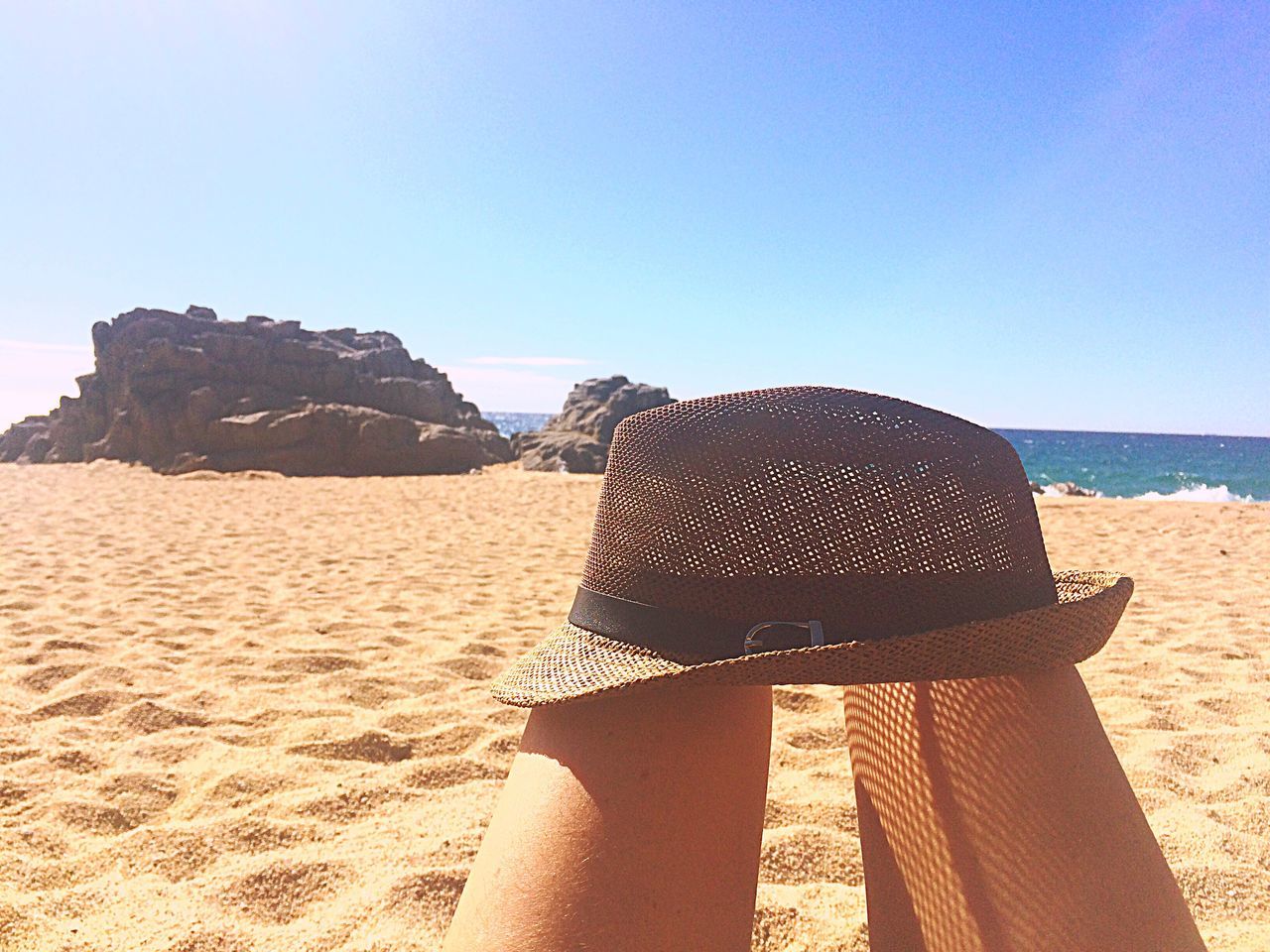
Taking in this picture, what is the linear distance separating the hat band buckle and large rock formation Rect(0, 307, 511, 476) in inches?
767

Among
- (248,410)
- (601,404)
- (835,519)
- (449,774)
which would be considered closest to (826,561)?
(835,519)

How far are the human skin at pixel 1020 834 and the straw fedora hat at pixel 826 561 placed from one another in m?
0.10

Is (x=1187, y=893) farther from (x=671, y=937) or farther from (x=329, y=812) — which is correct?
(x=329, y=812)

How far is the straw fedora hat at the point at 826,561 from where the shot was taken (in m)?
1.00

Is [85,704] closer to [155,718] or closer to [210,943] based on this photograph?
[155,718]

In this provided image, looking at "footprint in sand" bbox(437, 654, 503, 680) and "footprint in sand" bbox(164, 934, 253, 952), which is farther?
"footprint in sand" bbox(437, 654, 503, 680)

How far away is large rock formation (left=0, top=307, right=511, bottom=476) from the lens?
19359mm

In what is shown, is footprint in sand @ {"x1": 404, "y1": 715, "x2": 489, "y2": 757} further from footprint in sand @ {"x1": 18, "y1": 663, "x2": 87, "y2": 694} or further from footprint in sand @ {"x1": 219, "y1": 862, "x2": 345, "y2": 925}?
footprint in sand @ {"x1": 18, "y1": 663, "x2": 87, "y2": 694}

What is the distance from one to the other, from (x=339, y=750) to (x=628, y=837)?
207 cm

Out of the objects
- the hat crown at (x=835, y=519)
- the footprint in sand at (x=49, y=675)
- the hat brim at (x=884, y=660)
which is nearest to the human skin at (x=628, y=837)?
the hat brim at (x=884, y=660)

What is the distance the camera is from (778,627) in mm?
1021

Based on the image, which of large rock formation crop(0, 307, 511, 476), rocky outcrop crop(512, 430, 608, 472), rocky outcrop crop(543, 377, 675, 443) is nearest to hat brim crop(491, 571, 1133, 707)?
rocky outcrop crop(512, 430, 608, 472)

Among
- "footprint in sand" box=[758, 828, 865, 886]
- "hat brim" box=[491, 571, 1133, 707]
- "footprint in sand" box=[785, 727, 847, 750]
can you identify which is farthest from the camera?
"footprint in sand" box=[785, 727, 847, 750]

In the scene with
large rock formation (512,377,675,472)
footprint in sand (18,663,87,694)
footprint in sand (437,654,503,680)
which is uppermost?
large rock formation (512,377,675,472)
